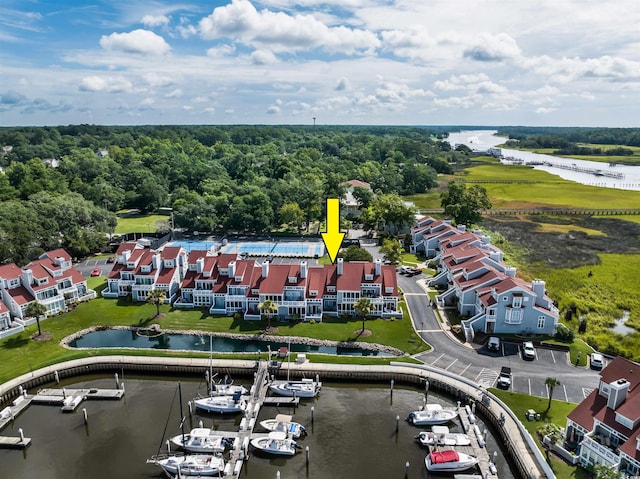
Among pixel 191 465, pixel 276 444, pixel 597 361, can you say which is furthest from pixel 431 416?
pixel 191 465

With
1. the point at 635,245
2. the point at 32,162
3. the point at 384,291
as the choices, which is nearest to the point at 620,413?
the point at 384,291

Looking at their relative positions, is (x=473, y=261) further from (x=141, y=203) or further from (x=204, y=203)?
(x=141, y=203)

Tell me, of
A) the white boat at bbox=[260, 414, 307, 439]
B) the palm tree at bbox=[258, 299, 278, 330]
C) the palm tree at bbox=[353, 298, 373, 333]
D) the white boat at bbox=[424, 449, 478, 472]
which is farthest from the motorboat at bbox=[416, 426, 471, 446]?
the palm tree at bbox=[258, 299, 278, 330]

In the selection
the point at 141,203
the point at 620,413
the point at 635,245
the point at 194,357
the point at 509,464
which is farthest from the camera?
the point at 141,203

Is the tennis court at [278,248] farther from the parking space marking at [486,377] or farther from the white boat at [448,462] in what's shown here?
the white boat at [448,462]

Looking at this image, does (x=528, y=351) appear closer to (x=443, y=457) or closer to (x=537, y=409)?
(x=537, y=409)

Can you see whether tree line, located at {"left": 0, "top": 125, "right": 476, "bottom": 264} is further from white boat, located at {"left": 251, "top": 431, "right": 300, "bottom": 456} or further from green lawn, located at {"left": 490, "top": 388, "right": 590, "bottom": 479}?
white boat, located at {"left": 251, "top": 431, "right": 300, "bottom": 456}

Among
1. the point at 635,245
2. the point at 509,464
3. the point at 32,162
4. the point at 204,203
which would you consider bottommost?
the point at 509,464

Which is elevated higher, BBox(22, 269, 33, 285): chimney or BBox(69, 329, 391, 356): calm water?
BBox(22, 269, 33, 285): chimney
